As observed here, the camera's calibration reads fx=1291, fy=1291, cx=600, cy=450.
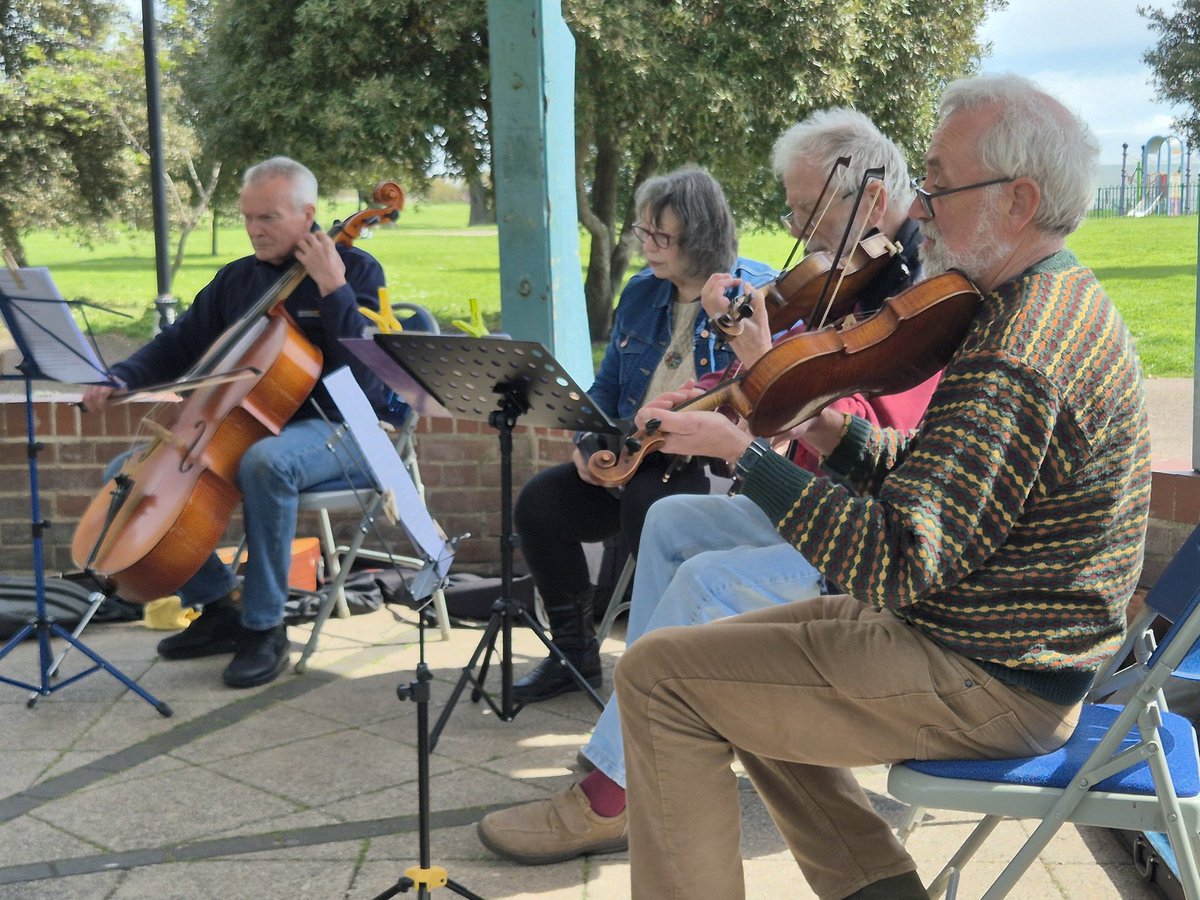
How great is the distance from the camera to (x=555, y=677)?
139 inches

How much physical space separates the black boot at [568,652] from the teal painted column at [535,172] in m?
1.19

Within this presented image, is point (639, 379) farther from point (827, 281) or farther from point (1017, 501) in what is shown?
point (1017, 501)

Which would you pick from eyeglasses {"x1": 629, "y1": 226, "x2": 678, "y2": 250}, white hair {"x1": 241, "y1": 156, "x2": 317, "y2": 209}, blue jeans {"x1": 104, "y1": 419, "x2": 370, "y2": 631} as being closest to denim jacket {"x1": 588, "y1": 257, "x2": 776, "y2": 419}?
eyeglasses {"x1": 629, "y1": 226, "x2": 678, "y2": 250}

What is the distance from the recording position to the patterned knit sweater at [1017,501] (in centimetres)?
164

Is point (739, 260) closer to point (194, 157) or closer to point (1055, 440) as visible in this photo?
point (1055, 440)

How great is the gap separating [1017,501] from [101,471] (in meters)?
3.98

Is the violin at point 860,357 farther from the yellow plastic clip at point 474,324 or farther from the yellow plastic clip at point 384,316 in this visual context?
the yellow plastic clip at point 384,316

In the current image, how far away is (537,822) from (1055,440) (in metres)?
1.42

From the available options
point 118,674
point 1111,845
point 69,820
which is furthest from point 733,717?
point 118,674

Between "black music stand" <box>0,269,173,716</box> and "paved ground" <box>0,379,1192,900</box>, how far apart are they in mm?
83

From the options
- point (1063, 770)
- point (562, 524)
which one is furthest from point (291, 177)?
point (1063, 770)

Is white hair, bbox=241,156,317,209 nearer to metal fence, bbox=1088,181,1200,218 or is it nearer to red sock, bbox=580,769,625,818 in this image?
red sock, bbox=580,769,625,818

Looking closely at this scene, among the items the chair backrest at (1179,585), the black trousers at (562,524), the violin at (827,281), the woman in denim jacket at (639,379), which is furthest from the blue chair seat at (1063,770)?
the black trousers at (562,524)

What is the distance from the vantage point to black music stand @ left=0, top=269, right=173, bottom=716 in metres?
3.21
